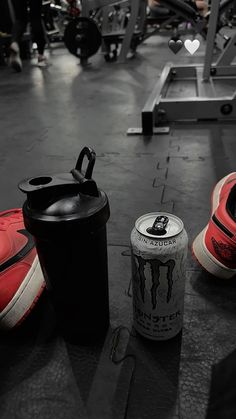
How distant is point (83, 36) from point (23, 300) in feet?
11.6

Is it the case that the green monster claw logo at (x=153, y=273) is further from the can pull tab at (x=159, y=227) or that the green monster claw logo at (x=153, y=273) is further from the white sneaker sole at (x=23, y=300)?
the white sneaker sole at (x=23, y=300)

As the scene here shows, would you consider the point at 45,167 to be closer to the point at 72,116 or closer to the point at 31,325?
the point at 72,116

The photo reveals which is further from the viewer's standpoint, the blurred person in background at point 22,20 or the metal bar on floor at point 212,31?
the blurred person in background at point 22,20

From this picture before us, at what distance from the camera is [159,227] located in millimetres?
732

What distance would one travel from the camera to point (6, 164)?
1830 millimetres

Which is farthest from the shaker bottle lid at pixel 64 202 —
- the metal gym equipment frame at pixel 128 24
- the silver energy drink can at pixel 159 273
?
the metal gym equipment frame at pixel 128 24

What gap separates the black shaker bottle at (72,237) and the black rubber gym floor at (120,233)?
13 cm

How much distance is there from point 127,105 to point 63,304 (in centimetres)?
214

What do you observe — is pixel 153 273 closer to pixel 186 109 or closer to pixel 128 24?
pixel 186 109

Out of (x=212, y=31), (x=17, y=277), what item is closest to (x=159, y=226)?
(x=17, y=277)

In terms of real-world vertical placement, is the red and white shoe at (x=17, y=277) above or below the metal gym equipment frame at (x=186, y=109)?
above

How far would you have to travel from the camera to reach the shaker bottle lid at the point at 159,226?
72 cm

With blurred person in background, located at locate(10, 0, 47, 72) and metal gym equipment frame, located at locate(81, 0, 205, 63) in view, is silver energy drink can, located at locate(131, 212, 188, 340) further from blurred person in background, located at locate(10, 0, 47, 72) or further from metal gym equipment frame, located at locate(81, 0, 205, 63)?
blurred person in background, located at locate(10, 0, 47, 72)

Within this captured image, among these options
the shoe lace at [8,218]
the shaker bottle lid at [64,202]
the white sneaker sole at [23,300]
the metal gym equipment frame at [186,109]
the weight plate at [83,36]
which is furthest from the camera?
the weight plate at [83,36]
